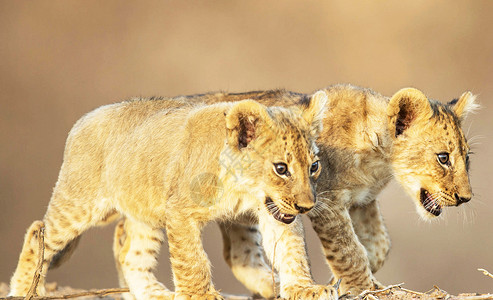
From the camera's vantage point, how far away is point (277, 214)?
580 cm

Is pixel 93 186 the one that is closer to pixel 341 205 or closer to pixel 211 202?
pixel 211 202

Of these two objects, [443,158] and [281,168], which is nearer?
[281,168]

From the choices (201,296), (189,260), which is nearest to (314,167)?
(189,260)

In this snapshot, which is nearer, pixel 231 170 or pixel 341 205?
pixel 231 170

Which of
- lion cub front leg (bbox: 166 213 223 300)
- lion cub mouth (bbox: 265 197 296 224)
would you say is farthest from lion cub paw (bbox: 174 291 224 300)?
Result: lion cub mouth (bbox: 265 197 296 224)

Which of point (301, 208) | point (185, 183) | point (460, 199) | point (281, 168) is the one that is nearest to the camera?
point (301, 208)

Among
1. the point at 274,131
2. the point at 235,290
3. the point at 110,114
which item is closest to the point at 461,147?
the point at 274,131

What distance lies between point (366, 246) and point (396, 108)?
136 centimetres

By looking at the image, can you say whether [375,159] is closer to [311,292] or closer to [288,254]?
[288,254]

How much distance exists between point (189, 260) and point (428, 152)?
217 cm

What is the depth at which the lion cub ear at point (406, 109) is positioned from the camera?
6.67 meters

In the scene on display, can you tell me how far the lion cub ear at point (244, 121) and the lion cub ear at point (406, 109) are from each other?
4.70ft

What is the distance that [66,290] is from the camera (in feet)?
28.3

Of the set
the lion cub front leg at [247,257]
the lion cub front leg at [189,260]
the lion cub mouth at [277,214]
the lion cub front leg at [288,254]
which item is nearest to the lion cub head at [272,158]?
the lion cub mouth at [277,214]
